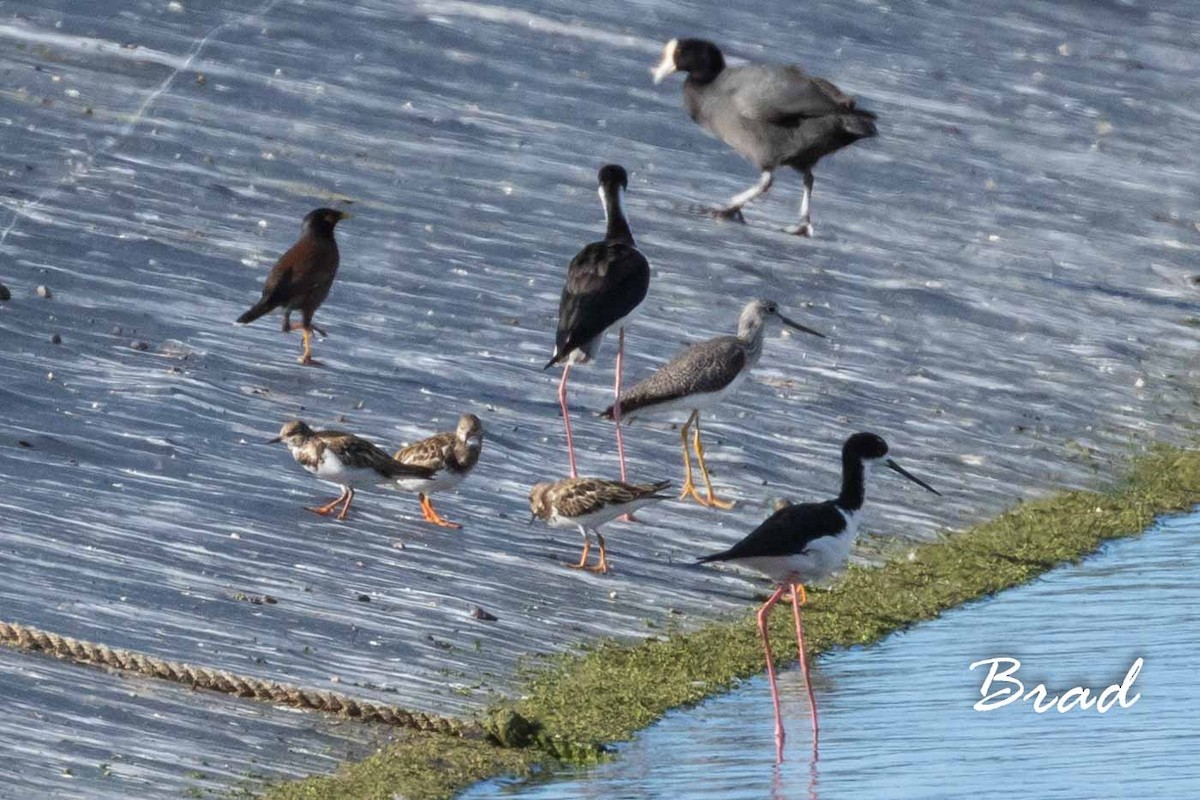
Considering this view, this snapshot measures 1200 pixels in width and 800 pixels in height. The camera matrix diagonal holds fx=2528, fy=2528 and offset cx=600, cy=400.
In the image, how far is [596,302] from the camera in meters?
13.3

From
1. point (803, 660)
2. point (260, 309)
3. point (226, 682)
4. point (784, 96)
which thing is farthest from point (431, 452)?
point (784, 96)

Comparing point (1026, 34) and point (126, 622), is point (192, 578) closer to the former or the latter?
point (126, 622)

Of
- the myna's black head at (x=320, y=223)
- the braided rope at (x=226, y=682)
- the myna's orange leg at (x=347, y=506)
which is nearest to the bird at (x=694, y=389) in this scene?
the myna's orange leg at (x=347, y=506)

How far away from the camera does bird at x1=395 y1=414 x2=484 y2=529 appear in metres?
11.6

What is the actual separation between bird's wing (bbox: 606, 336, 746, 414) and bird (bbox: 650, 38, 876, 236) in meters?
4.92

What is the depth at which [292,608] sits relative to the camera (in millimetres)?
10328

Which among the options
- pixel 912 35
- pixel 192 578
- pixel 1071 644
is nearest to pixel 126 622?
pixel 192 578

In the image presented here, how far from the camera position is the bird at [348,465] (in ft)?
38.0

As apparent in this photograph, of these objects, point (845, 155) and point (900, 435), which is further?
point (845, 155)

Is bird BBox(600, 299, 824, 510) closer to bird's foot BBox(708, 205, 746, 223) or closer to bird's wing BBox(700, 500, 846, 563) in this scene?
bird's wing BBox(700, 500, 846, 563)

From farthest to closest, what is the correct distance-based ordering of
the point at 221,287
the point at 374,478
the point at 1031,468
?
1. the point at 221,287
2. the point at 1031,468
3. the point at 374,478

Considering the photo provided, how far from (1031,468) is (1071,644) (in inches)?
114

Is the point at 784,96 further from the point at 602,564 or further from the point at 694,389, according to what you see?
the point at 602,564

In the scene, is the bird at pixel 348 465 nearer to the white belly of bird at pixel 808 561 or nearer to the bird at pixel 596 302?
the bird at pixel 596 302
